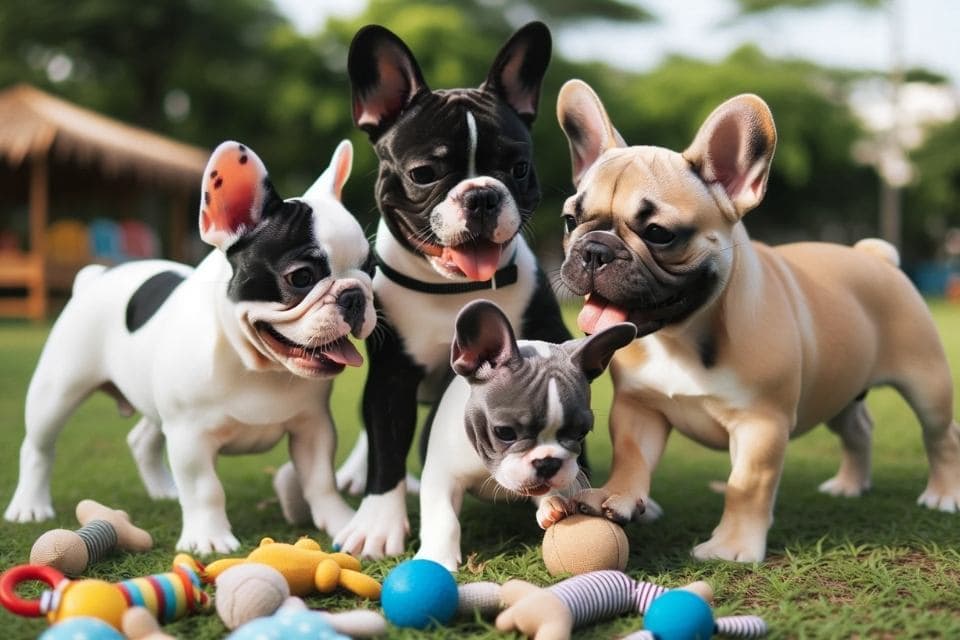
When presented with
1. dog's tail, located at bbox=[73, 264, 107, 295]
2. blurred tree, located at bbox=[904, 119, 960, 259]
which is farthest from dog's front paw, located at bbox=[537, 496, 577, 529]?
blurred tree, located at bbox=[904, 119, 960, 259]

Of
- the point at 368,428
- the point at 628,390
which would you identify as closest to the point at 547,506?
the point at 628,390

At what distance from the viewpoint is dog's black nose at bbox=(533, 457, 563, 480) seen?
2664mm

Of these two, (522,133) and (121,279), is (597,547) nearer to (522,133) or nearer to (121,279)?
(522,133)

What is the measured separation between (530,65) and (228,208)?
1.21m

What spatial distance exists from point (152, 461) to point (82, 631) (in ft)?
7.40

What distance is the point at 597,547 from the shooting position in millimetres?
2789

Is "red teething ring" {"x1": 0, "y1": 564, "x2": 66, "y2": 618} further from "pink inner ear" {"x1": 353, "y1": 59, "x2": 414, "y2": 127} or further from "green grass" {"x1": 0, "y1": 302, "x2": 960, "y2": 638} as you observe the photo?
"pink inner ear" {"x1": 353, "y1": 59, "x2": 414, "y2": 127}

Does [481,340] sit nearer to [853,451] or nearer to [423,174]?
[423,174]

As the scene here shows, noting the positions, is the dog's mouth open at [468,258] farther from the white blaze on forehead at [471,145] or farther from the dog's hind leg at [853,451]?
the dog's hind leg at [853,451]

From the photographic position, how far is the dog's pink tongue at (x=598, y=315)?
2.99 meters

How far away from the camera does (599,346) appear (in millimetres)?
2791

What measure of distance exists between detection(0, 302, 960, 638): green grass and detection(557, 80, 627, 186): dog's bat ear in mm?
1030

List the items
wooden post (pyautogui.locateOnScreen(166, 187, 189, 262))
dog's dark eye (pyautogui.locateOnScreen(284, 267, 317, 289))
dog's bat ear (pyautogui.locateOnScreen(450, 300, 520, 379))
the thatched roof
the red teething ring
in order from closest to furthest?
the red teething ring, dog's bat ear (pyautogui.locateOnScreen(450, 300, 520, 379)), dog's dark eye (pyautogui.locateOnScreen(284, 267, 317, 289)), the thatched roof, wooden post (pyautogui.locateOnScreen(166, 187, 189, 262))

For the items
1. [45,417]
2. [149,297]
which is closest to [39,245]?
[45,417]
